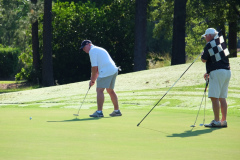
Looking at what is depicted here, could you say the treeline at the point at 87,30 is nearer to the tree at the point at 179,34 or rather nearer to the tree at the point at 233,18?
the tree at the point at 233,18

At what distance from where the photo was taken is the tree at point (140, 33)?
1261 inches

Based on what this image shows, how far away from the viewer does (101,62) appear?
42.0 ft

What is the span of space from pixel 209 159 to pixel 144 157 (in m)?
0.82

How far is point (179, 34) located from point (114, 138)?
24405mm

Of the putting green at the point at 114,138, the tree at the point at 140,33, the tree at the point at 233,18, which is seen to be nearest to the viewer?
the putting green at the point at 114,138

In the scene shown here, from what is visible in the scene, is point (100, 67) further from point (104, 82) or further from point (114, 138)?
point (114, 138)

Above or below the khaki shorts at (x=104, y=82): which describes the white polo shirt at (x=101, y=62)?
above

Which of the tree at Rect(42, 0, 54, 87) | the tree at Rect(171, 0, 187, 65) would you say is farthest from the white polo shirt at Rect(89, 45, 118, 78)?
the tree at Rect(171, 0, 187, 65)

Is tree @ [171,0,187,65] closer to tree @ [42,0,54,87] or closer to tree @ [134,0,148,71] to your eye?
tree @ [134,0,148,71]

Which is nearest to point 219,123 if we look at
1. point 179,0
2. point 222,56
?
point 222,56

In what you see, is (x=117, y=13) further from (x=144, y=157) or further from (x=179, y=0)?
(x=144, y=157)

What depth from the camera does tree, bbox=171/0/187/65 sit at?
32.9 m

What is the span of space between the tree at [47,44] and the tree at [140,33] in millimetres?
4910

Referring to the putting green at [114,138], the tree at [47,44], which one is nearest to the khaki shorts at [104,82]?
the putting green at [114,138]
